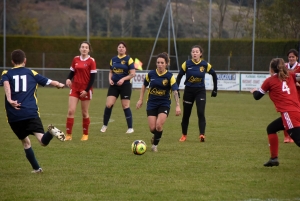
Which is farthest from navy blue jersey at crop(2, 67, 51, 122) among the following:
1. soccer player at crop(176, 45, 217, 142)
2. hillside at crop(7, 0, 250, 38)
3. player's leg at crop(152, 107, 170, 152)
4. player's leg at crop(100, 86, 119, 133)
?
hillside at crop(7, 0, 250, 38)

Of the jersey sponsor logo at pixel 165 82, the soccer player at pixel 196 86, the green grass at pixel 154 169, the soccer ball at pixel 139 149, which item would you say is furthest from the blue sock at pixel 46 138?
the soccer player at pixel 196 86

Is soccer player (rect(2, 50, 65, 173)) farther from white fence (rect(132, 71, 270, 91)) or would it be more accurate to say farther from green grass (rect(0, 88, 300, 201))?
white fence (rect(132, 71, 270, 91))

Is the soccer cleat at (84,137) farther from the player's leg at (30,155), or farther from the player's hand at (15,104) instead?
the player's hand at (15,104)

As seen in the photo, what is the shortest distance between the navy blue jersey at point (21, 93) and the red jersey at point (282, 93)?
3.23 m

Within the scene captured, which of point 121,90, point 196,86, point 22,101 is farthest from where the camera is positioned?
point 121,90

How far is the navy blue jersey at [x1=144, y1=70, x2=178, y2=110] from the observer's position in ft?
33.6

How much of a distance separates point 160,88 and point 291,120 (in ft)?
9.57

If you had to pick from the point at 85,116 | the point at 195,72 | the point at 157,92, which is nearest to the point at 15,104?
the point at 157,92

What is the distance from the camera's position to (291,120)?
8.02m

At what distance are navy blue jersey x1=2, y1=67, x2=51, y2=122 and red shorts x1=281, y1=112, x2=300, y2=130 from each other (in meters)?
3.46

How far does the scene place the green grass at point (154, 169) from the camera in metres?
6.73

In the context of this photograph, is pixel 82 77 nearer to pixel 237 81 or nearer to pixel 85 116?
pixel 85 116

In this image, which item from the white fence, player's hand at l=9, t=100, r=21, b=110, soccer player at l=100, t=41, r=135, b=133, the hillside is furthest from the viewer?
the hillside

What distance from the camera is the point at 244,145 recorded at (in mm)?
11188
